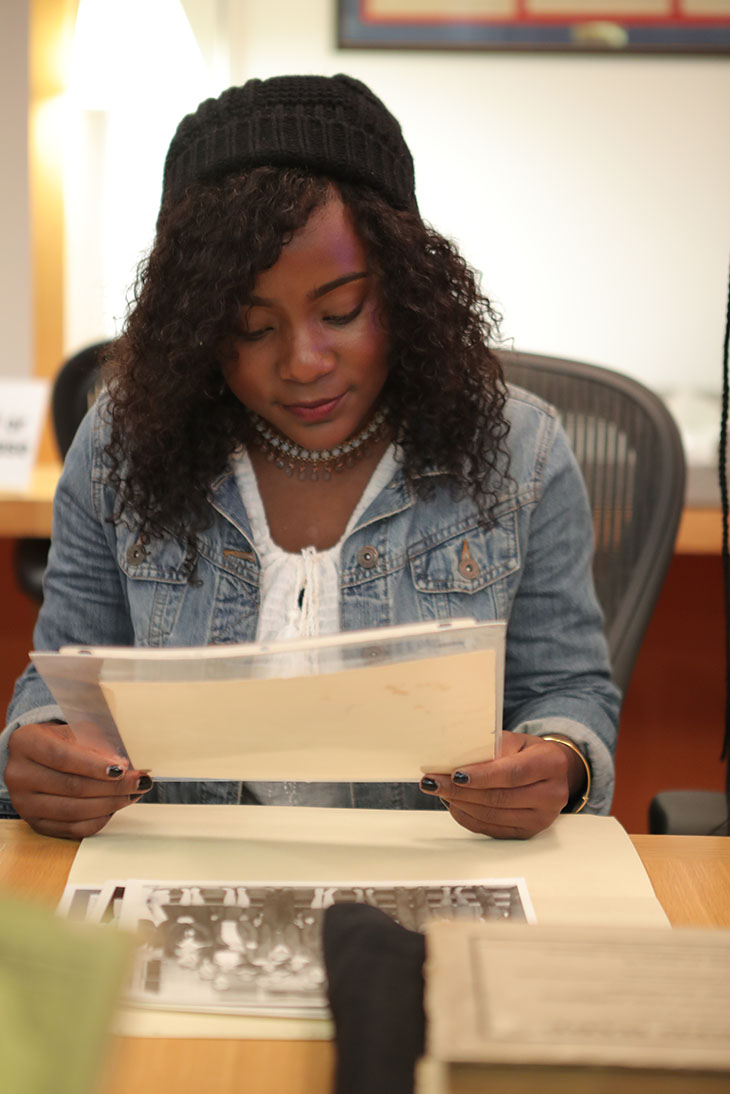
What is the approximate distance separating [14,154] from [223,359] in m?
1.81

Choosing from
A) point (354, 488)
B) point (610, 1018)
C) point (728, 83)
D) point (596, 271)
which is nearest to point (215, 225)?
point (354, 488)

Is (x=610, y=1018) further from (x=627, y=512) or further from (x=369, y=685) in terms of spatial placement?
(x=627, y=512)

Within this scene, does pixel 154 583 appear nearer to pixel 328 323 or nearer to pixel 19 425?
pixel 328 323

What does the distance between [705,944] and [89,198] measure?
267 centimetres

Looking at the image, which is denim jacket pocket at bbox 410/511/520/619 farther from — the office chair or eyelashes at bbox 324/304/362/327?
the office chair

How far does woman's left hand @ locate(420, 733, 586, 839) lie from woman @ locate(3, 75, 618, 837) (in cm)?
7

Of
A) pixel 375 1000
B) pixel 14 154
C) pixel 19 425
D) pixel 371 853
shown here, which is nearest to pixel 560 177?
pixel 14 154

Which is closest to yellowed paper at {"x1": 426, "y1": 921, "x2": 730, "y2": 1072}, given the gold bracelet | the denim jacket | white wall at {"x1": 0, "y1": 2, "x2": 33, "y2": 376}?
the gold bracelet

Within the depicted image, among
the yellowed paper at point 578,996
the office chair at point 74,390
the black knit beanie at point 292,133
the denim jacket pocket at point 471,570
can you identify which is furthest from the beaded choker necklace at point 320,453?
the yellowed paper at point 578,996

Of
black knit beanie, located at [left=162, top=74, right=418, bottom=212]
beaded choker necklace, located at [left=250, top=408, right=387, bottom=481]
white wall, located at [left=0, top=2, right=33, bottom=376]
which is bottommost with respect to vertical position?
beaded choker necklace, located at [left=250, top=408, right=387, bottom=481]

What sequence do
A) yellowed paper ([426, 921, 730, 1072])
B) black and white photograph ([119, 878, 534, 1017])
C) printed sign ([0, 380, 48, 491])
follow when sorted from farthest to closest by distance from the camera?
printed sign ([0, 380, 48, 491]) → black and white photograph ([119, 878, 534, 1017]) → yellowed paper ([426, 921, 730, 1072])

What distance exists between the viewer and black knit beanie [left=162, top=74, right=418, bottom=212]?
875mm

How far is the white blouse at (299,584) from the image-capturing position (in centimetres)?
96

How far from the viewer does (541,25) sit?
2678 mm
